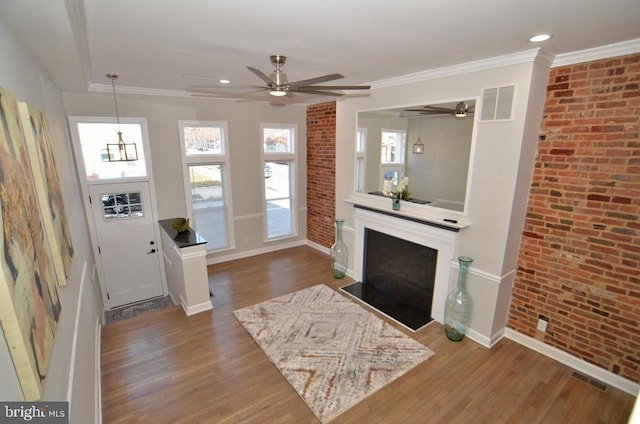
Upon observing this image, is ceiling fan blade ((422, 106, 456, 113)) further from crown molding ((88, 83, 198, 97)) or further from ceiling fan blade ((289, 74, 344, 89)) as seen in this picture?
crown molding ((88, 83, 198, 97))

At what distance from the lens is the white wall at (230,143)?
14.3 ft

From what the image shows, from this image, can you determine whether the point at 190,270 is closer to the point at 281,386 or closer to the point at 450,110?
the point at 281,386

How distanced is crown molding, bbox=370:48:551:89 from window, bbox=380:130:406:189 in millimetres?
621

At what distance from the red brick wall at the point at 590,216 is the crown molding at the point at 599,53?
5cm

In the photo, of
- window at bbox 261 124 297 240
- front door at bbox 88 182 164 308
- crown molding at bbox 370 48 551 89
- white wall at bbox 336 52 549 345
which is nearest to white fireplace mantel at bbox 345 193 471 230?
white wall at bbox 336 52 549 345

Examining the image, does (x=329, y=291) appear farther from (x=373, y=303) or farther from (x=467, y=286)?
(x=467, y=286)

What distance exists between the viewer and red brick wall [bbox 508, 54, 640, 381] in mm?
2510

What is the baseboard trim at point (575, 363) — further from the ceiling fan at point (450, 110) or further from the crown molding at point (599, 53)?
the crown molding at point (599, 53)

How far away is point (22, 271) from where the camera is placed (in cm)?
102

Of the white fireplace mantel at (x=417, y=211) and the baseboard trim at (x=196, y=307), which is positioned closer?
the white fireplace mantel at (x=417, y=211)

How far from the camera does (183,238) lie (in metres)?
3.99

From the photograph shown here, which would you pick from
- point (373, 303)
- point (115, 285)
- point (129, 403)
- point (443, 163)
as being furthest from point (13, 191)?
point (115, 285)

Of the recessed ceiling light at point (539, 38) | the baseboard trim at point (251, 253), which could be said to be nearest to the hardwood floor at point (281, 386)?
the baseboard trim at point (251, 253)

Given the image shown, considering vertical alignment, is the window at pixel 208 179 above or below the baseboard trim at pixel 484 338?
above
